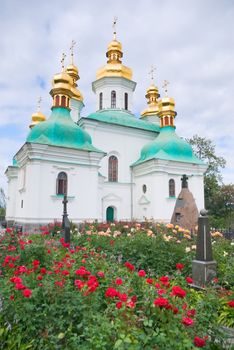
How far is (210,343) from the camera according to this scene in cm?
233

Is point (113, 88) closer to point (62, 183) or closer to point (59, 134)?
point (59, 134)

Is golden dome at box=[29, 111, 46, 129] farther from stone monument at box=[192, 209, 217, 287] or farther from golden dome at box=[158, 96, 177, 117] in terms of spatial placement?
stone monument at box=[192, 209, 217, 287]

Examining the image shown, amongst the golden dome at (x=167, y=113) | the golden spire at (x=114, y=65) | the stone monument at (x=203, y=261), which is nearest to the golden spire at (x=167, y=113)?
the golden dome at (x=167, y=113)

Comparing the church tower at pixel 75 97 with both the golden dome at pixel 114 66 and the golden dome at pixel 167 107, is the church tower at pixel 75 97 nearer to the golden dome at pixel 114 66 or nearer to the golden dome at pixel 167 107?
the golden dome at pixel 114 66

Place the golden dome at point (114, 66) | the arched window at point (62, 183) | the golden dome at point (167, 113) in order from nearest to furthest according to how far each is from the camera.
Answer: the arched window at point (62, 183)
the golden dome at point (167, 113)
the golden dome at point (114, 66)

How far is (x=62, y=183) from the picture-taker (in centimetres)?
1574

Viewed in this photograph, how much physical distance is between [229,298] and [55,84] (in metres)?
17.2

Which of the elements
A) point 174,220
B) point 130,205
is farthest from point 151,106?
point 174,220

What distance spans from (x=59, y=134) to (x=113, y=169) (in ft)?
19.2

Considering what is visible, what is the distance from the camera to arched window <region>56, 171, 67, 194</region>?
51.1ft

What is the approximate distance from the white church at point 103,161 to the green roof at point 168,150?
74 millimetres

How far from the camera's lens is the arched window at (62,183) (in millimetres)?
15578

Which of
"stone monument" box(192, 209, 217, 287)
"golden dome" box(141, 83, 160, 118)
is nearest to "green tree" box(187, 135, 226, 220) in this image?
"golden dome" box(141, 83, 160, 118)

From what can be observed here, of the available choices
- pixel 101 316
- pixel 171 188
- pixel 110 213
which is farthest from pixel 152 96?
pixel 101 316
